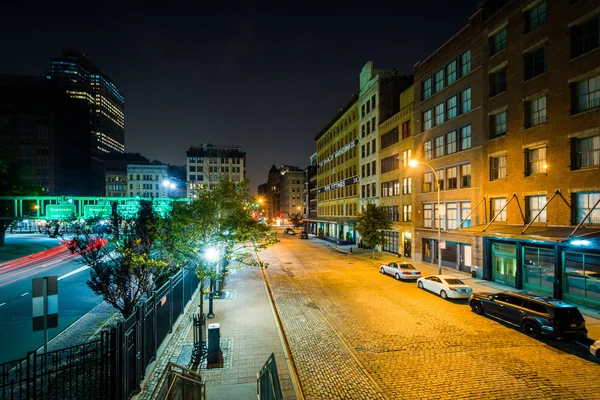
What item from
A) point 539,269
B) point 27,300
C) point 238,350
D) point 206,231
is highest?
point 206,231

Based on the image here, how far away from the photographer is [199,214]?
13094 millimetres

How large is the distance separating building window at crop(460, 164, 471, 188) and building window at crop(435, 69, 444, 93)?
8846mm

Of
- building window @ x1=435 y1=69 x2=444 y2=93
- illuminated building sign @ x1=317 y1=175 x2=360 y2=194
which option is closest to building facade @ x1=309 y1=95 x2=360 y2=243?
illuminated building sign @ x1=317 y1=175 x2=360 y2=194

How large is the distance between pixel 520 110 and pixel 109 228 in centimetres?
2656

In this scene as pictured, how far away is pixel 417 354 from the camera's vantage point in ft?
37.4

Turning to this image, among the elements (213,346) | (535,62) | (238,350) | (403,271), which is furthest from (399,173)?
(213,346)

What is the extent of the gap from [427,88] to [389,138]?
8.16 m

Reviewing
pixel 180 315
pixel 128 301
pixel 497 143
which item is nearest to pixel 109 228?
pixel 128 301

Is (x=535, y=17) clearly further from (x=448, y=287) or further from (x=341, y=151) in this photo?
(x=341, y=151)

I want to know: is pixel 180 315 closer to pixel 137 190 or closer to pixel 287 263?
pixel 287 263

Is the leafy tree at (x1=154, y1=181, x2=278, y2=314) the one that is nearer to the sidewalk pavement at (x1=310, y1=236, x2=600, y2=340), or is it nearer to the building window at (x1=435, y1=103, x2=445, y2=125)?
the sidewalk pavement at (x1=310, y1=236, x2=600, y2=340)

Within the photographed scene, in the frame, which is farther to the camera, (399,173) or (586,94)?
(399,173)

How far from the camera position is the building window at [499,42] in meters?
24.1

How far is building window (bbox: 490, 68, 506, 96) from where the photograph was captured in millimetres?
24172
